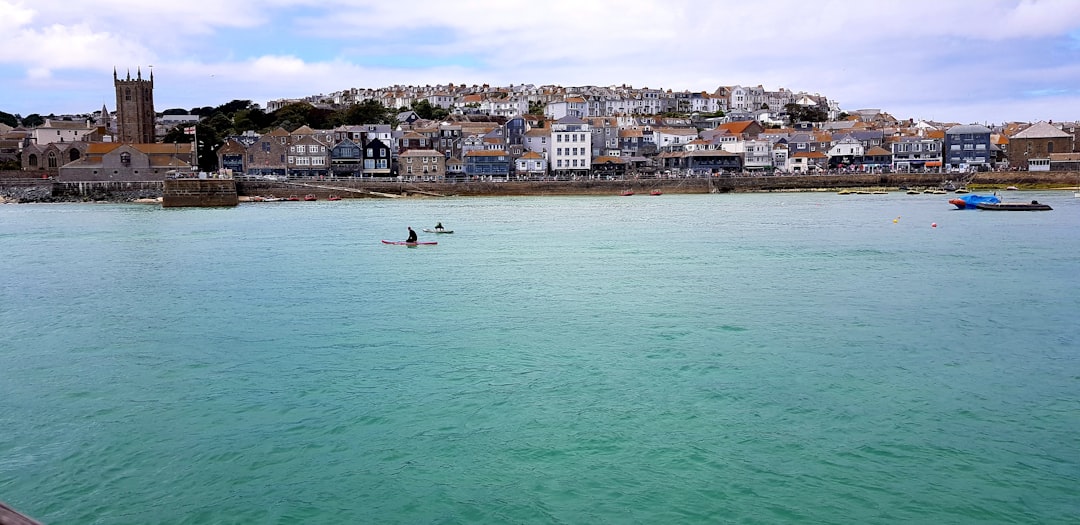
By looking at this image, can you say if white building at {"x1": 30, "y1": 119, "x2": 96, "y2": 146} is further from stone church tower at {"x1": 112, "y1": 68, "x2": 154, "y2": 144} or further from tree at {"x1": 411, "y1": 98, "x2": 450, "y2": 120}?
tree at {"x1": 411, "y1": 98, "x2": 450, "y2": 120}

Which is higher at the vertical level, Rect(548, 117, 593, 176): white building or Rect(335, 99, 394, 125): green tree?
Rect(335, 99, 394, 125): green tree

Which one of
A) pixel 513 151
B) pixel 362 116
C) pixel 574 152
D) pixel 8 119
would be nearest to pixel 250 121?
pixel 362 116

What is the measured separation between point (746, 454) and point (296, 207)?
61.7 m

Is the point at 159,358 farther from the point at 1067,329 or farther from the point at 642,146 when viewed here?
the point at 642,146

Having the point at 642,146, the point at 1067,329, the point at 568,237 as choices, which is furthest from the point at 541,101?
the point at 1067,329

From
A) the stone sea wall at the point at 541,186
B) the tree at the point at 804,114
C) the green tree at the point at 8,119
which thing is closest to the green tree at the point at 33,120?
the green tree at the point at 8,119

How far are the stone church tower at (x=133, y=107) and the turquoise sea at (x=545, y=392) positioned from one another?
80.8 metres

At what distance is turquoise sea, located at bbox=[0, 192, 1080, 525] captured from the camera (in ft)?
30.0

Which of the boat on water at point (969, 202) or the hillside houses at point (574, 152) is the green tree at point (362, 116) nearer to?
the hillside houses at point (574, 152)

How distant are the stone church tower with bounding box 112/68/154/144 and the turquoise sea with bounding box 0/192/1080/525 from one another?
80.8 m

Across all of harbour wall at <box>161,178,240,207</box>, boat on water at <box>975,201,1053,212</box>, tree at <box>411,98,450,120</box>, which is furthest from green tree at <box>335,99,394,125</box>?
boat on water at <box>975,201,1053,212</box>

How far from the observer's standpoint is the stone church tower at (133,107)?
9994 centimetres

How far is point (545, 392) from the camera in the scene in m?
12.8

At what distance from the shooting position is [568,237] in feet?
126
